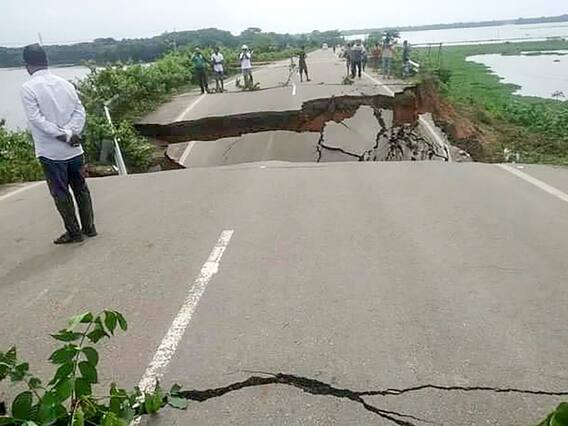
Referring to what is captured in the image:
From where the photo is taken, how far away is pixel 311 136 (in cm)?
1620

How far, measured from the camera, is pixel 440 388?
3.10 meters

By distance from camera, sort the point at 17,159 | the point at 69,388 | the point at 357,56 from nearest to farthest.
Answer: the point at 69,388 → the point at 17,159 → the point at 357,56

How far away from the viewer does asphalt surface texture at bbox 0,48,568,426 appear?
3.07 metres

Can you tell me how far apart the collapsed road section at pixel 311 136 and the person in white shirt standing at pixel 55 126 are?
901 cm

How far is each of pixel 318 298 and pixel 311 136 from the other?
12.3 meters

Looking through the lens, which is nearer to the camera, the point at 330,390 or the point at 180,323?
the point at 330,390

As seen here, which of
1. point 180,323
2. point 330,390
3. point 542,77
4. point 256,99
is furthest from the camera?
point 542,77

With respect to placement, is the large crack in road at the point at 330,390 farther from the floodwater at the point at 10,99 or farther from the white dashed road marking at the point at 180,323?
the floodwater at the point at 10,99

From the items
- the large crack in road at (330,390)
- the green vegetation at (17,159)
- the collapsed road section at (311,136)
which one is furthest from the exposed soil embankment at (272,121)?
the large crack in road at (330,390)

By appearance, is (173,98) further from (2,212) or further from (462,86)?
(462,86)

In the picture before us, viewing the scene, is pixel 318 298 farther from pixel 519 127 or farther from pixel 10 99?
pixel 519 127

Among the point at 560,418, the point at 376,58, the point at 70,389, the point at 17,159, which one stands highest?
the point at 560,418

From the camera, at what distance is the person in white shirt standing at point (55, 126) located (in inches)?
203

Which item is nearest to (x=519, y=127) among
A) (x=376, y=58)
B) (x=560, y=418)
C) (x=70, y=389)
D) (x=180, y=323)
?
(x=376, y=58)
